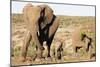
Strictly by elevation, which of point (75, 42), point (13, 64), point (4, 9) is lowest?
point (13, 64)

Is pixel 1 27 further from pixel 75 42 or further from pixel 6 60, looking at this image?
pixel 75 42

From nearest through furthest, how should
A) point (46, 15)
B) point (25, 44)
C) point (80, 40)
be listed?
point (25, 44) → point (46, 15) → point (80, 40)

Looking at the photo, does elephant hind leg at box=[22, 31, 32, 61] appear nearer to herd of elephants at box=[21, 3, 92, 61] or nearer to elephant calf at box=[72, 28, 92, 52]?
herd of elephants at box=[21, 3, 92, 61]

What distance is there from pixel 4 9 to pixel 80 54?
1.08 m

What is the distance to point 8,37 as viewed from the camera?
2.42 metres

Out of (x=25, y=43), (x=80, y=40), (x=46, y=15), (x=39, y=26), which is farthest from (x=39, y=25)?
(x=80, y=40)

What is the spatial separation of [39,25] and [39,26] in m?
0.01

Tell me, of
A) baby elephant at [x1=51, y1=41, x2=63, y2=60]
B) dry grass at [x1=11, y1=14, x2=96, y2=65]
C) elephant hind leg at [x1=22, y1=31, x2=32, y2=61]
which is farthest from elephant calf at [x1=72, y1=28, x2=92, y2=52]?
elephant hind leg at [x1=22, y1=31, x2=32, y2=61]

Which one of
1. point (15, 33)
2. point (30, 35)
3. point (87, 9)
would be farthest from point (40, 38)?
point (87, 9)

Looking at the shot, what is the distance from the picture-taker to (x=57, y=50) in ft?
8.67

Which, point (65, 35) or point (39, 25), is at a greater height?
point (39, 25)

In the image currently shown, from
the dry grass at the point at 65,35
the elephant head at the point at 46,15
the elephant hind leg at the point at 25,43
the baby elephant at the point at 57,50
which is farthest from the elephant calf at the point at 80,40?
the elephant hind leg at the point at 25,43

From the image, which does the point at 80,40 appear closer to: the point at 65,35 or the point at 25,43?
the point at 65,35

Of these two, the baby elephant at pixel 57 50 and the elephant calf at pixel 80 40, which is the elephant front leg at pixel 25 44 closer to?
the baby elephant at pixel 57 50
